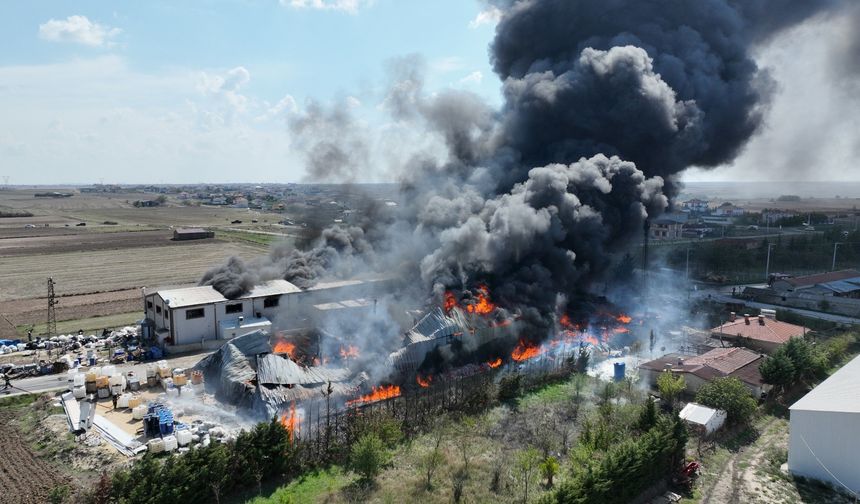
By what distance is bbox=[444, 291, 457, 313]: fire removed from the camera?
3516 cm

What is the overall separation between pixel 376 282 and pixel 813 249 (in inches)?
2429

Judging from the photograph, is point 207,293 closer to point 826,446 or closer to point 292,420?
point 292,420

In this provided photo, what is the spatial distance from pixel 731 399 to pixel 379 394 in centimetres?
1746

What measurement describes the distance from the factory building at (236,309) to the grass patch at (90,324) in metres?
4.39

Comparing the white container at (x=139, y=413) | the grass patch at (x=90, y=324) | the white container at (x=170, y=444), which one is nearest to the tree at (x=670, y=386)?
the white container at (x=170, y=444)

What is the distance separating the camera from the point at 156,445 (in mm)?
24281

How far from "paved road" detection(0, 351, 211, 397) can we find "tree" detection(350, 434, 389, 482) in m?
18.1

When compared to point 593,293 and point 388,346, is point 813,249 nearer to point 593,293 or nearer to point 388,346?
point 593,293

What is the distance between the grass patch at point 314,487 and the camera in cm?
2148

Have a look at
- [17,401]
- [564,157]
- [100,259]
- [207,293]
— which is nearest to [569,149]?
[564,157]

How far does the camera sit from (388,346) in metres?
33.5

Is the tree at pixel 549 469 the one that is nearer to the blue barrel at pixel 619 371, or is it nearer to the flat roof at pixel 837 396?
the flat roof at pixel 837 396

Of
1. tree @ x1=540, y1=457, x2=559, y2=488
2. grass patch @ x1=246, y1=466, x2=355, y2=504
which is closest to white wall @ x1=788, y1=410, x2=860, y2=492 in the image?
tree @ x1=540, y1=457, x2=559, y2=488

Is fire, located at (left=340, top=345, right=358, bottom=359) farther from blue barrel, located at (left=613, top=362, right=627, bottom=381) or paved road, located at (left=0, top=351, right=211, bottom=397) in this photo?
blue barrel, located at (left=613, top=362, right=627, bottom=381)
